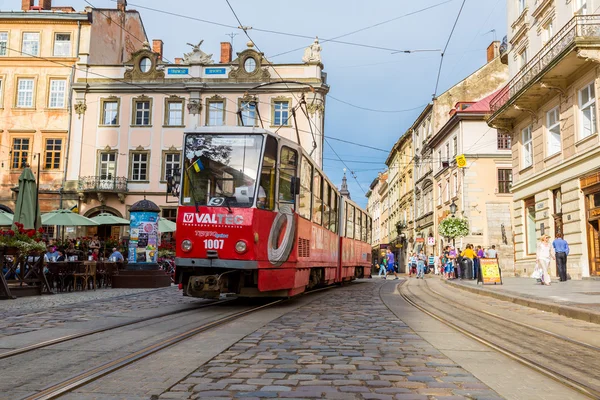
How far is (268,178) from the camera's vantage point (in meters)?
10.5

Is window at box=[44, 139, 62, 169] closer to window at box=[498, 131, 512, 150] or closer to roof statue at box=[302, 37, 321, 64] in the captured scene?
roof statue at box=[302, 37, 321, 64]

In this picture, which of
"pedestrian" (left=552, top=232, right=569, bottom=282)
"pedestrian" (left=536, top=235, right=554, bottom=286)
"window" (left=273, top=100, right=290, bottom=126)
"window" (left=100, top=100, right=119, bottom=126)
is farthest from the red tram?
"window" (left=100, top=100, right=119, bottom=126)

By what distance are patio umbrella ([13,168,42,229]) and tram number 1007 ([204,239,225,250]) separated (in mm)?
7812

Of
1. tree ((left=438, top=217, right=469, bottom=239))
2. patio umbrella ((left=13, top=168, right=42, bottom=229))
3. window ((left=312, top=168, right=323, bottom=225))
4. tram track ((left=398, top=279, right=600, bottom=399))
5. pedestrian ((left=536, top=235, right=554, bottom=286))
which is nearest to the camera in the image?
tram track ((left=398, top=279, right=600, bottom=399))

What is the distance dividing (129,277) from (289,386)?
14827 mm

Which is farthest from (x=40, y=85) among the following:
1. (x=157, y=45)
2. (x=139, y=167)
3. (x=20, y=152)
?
(x=157, y=45)

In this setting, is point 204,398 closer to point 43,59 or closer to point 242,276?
point 242,276

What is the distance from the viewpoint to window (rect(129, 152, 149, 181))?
37.4m

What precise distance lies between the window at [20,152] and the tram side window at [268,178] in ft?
103

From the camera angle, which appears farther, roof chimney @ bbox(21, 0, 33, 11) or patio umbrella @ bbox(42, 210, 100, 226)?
roof chimney @ bbox(21, 0, 33, 11)

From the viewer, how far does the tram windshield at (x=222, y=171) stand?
10.3 meters

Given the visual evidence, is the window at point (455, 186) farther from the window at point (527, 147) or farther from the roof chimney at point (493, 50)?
the roof chimney at point (493, 50)

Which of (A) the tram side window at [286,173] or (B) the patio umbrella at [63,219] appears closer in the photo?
(A) the tram side window at [286,173]

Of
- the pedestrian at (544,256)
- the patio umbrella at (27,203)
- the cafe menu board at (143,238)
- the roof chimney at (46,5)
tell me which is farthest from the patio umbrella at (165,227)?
the roof chimney at (46,5)
